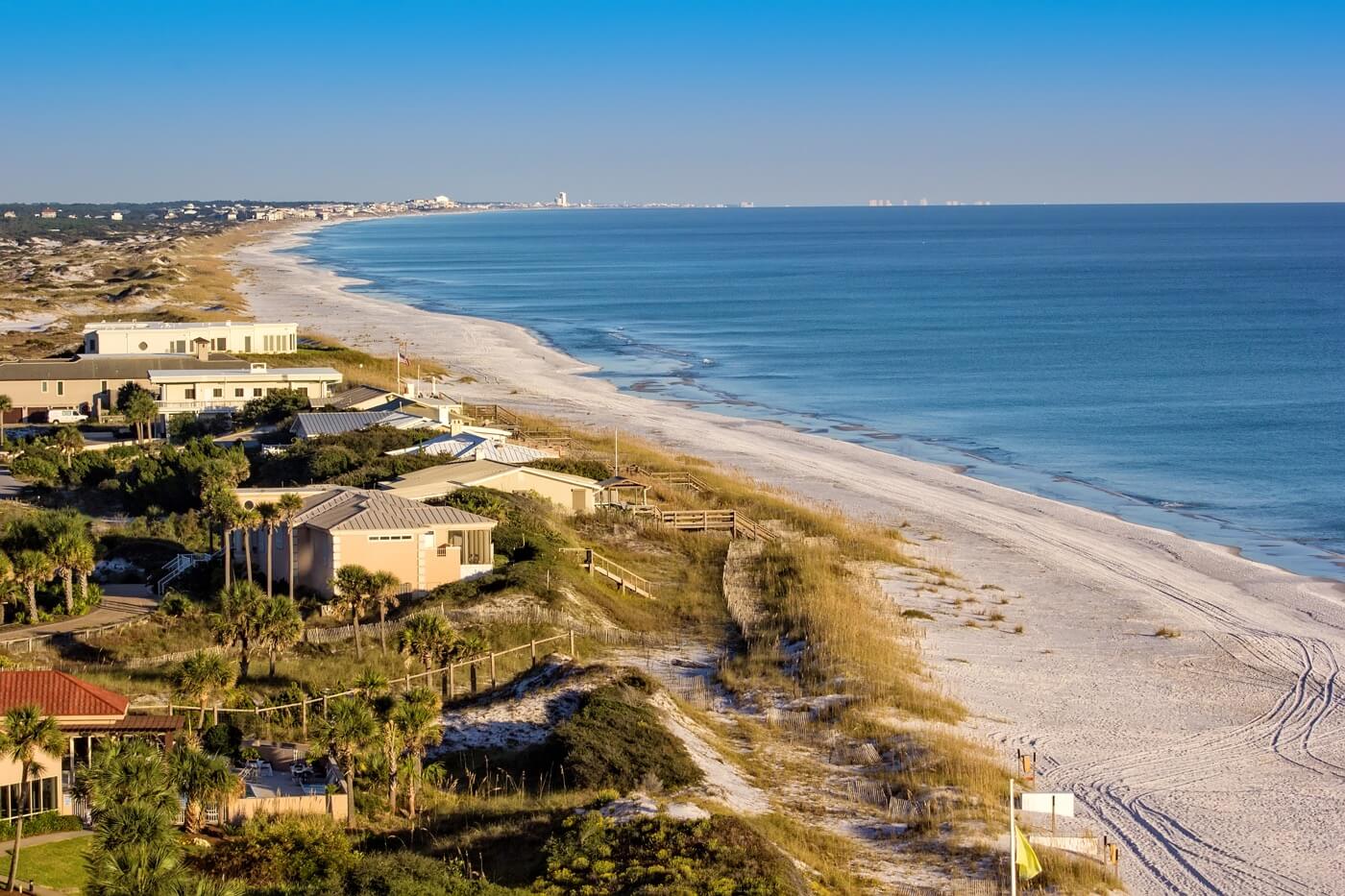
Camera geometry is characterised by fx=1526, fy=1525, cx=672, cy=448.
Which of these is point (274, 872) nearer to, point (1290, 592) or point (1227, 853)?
point (1227, 853)

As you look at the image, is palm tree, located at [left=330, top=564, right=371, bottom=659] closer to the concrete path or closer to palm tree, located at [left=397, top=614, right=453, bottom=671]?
palm tree, located at [left=397, top=614, right=453, bottom=671]

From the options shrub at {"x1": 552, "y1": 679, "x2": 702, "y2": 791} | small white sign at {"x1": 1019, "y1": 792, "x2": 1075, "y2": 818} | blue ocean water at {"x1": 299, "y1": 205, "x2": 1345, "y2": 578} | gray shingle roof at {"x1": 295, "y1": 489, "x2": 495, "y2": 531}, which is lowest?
blue ocean water at {"x1": 299, "y1": 205, "x2": 1345, "y2": 578}

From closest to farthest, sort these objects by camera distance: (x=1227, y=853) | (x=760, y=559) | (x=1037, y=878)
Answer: (x=1037, y=878) → (x=1227, y=853) → (x=760, y=559)

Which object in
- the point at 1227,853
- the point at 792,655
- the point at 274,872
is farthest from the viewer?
the point at 792,655

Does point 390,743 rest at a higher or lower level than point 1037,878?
higher

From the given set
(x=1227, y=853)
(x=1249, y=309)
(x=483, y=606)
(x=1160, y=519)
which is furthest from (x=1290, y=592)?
(x=1249, y=309)

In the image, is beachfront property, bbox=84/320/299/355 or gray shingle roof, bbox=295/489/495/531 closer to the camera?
gray shingle roof, bbox=295/489/495/531

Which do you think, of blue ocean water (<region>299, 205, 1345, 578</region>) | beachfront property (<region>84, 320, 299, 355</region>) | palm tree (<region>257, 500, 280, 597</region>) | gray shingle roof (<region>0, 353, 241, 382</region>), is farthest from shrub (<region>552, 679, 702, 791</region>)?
beachfront property (<region>84, 320, 299, 355</region>)
